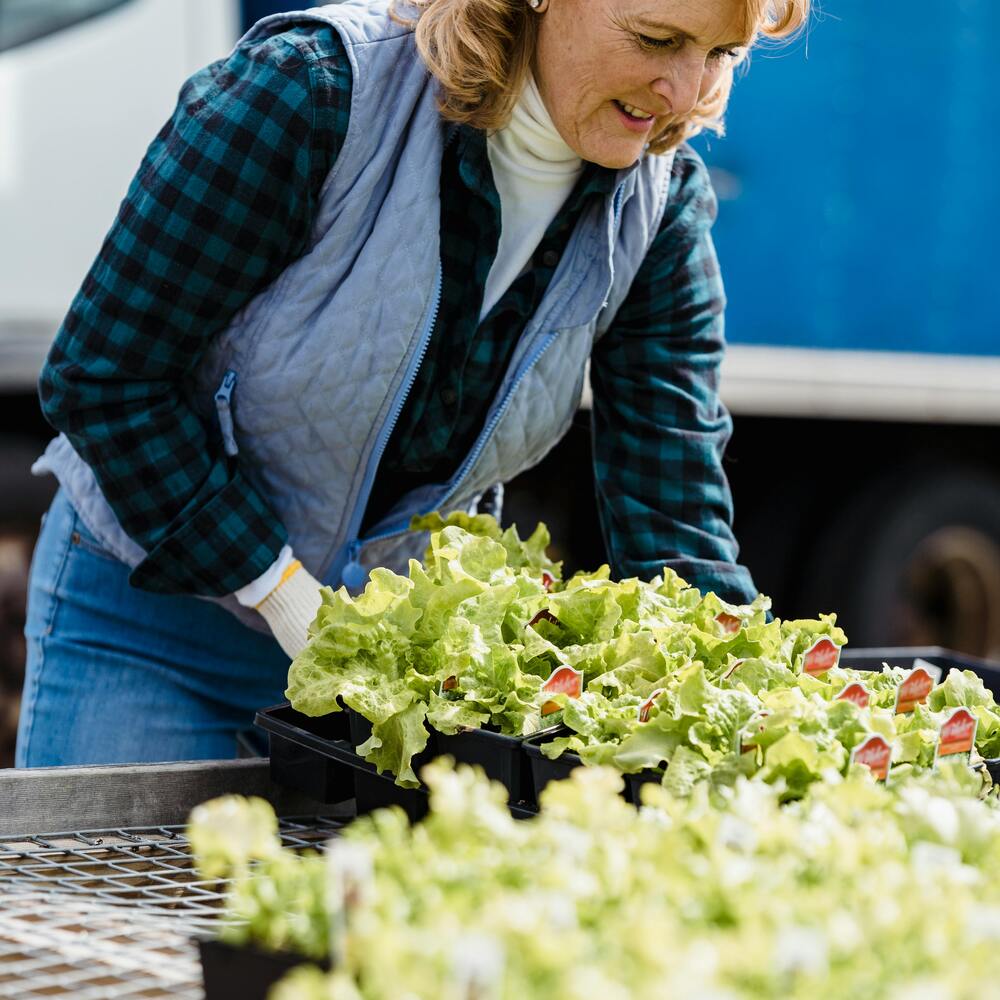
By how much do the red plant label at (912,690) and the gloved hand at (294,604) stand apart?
0.74 m

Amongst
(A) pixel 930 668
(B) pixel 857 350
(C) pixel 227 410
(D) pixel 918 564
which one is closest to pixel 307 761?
(C) pixel 227 410

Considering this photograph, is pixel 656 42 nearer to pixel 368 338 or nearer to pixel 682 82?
pixel 682 82

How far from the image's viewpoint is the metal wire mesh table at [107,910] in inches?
48.8

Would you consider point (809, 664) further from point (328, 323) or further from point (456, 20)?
point (456, 20)

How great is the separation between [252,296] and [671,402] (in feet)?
2.02

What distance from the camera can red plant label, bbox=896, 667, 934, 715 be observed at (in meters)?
1.58

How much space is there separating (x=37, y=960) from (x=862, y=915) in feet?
2.26

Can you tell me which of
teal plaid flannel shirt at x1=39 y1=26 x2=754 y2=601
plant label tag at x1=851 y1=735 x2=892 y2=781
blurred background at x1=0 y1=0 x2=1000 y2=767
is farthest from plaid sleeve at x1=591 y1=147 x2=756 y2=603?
blurred background at x1=0 y1=0 x2=1000 y2=767

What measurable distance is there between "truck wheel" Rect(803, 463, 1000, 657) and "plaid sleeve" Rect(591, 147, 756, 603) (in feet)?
9.31

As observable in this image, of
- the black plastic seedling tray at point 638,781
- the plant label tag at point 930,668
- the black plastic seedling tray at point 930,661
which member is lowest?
the black plastic seedling tray at point 930,661

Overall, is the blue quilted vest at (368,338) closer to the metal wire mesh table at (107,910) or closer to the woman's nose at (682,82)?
the woman's nose at (682,82)

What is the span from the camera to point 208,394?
6.56 ft

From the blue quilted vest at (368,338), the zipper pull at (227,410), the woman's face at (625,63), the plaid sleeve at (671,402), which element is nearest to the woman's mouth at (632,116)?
the woman's face at (625,63)

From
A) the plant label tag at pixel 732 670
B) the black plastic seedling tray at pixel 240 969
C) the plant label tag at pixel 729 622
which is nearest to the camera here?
the black plastic seedling tray at pixel 240 969
